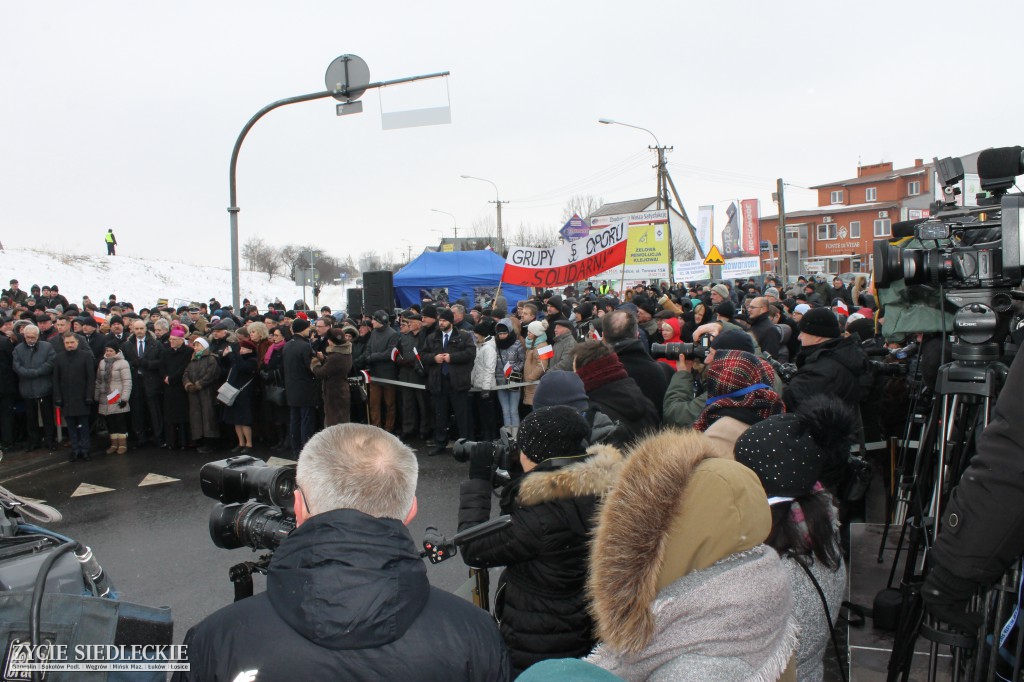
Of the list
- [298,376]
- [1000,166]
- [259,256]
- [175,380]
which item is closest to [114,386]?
[175,380]

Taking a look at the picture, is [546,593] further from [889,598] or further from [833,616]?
[889,598]

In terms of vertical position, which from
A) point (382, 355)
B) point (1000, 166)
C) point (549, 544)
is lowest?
point (549, 544)

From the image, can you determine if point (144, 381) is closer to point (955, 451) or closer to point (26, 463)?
point (26, 463)

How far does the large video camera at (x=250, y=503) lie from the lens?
2.49m

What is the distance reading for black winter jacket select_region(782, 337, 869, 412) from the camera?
206 inches

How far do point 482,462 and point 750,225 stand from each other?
42.5 m

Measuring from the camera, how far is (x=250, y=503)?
2.62m

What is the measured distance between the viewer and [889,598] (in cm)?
360

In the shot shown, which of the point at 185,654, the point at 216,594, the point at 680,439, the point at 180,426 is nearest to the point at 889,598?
the point at 680,439

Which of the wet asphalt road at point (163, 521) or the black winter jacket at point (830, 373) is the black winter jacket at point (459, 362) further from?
the black winter jacket at point (830, 373)

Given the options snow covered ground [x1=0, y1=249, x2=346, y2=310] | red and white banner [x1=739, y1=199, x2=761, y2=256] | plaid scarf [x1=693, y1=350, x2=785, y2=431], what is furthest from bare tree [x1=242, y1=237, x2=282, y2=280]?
plaid scarf [x1=693, y1=350, x2=785, y2=431]

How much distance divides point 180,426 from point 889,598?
994cm

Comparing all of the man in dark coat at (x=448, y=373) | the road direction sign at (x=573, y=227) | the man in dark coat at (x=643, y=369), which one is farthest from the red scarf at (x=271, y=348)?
the road direction sign at (x=573, y=227)

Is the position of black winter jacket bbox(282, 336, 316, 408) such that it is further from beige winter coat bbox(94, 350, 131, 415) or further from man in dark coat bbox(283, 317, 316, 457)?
beige winter coat bbox(94, 350, 131, 415)
